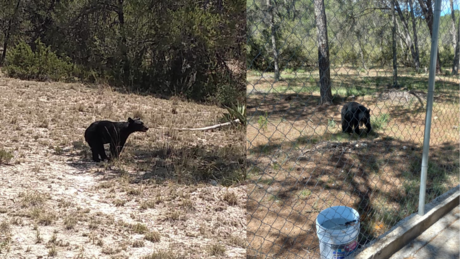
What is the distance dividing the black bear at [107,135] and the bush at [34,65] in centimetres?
919

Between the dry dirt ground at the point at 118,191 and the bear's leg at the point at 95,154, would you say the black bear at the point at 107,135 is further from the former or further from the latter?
the dry dirt ground at the point at 118,191

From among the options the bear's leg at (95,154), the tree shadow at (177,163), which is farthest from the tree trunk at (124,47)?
the bear's leg at (95,154)

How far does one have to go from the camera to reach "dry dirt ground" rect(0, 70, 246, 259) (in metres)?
3.69

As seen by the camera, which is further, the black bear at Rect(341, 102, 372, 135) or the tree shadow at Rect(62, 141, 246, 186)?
the black bear at Rect(341, 102, 372, 135)

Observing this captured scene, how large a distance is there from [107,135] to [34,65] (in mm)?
9832

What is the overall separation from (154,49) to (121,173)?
9.93 meters

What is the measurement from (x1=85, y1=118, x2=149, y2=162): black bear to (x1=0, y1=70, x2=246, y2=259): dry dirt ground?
0.80 ft

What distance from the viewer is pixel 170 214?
4457mm

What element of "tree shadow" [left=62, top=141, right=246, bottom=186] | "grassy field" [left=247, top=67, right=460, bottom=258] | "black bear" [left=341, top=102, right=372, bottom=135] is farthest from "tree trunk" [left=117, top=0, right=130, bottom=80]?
"black bear" [left=341, top=102, right=372, bottom=135]

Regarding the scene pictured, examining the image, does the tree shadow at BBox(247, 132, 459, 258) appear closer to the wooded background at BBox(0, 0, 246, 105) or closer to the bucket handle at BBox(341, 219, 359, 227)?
the bucket handle at BBox(341, 219, 359, 227)

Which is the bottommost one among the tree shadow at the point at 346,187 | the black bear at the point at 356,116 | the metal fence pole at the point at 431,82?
the tree shadow at the point at 346,187

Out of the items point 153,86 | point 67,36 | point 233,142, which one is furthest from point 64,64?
point 233,142

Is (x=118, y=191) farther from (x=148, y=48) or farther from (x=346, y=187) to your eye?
(x=148, y=48)

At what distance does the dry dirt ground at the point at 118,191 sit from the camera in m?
3.69
